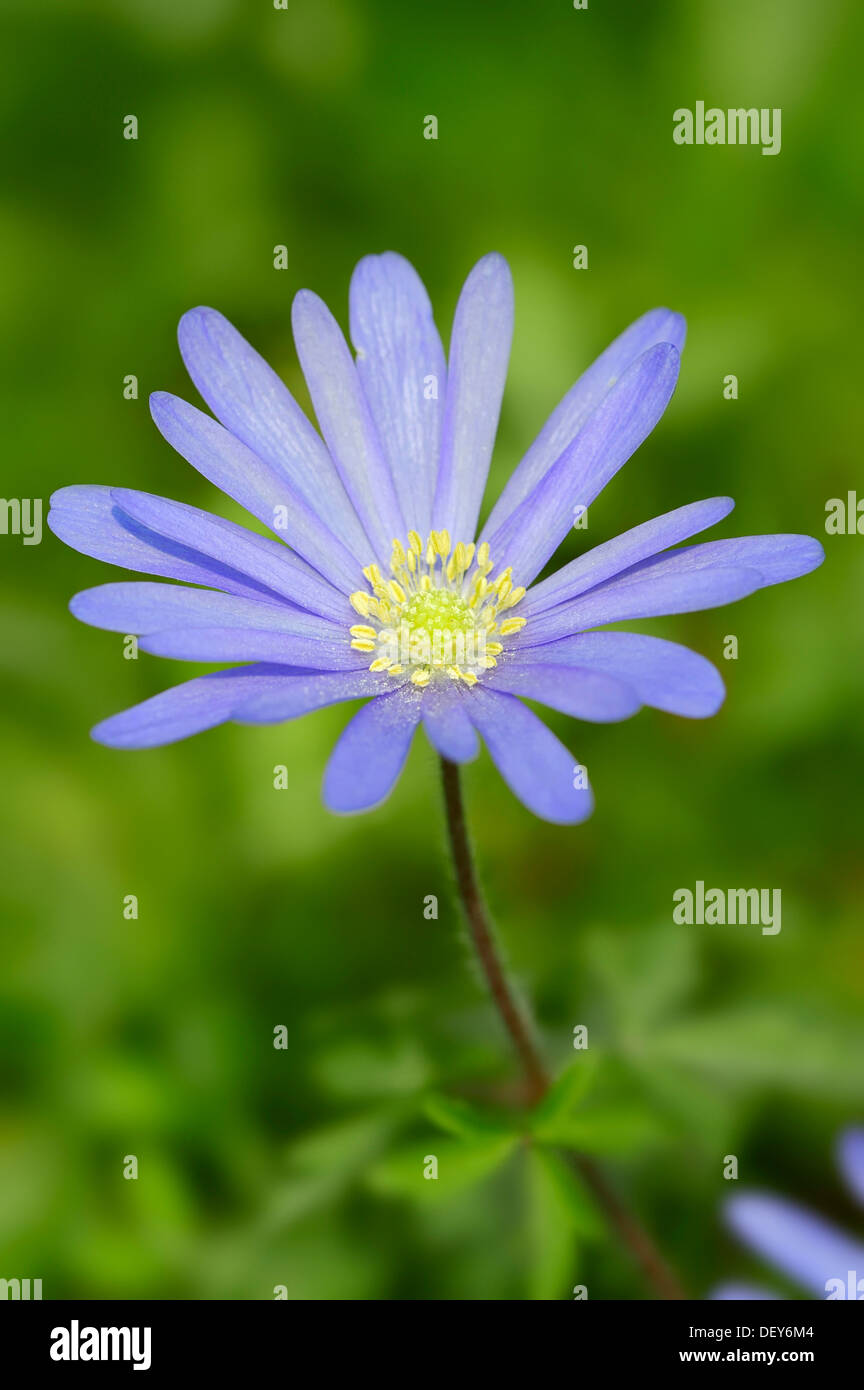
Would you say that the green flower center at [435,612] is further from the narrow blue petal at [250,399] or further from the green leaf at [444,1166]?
the green leaf at [444,1166]

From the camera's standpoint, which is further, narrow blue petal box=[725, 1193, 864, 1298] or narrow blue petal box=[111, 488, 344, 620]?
narrow blue petal box=[111, 488, 344, 620]

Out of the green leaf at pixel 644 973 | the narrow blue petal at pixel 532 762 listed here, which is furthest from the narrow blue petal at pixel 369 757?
the green leaf at pixel 644 973

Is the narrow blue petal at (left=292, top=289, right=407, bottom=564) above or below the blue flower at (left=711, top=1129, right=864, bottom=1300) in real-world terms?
above

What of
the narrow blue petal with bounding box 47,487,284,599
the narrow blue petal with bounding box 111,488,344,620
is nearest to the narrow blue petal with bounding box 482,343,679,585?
the narrow blue petal with bounding box 111,488,344,620

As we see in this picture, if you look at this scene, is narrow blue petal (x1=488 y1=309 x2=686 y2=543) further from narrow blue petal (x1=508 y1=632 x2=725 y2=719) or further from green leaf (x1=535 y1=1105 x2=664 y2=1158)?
green leaf (x1=535 y1=1105 x2=664 y2=1158)

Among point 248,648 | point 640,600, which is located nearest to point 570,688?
point 640,600
